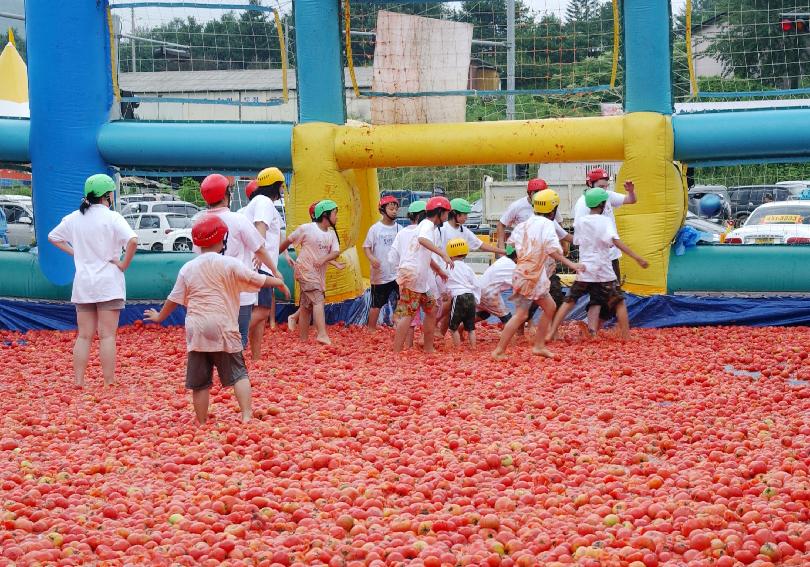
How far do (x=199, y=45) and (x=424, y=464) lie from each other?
8759 millimetres

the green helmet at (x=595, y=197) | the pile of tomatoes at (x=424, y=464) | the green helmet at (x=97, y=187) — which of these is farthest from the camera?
the green helmet at (x=595, y=197)

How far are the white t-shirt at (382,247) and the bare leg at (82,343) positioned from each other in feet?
13.0

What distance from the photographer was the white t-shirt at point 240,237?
8.54 metres

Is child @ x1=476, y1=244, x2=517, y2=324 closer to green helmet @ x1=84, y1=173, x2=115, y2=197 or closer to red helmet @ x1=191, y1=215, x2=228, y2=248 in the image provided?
green helmet @ x1=84, y1=173, x2=115, y2=197

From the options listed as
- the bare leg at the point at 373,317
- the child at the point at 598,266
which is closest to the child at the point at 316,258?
the bare leg at the point at 373,317

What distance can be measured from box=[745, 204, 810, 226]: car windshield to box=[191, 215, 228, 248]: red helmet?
12.7 m

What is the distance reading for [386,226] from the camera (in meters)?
12.2

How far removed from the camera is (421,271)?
1003cm

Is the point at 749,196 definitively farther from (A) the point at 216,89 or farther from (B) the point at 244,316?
(B) the point at 244,316

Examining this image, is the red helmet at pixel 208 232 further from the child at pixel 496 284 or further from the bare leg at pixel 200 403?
the child at pixel 496 284

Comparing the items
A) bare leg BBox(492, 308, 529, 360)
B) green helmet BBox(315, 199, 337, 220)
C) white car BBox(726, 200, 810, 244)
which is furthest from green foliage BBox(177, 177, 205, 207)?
bare leg BBox(492, 308, 529, 360)

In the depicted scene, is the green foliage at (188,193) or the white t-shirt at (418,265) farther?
the green foliage at (188,193)

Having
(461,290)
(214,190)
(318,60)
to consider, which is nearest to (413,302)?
(461,290)

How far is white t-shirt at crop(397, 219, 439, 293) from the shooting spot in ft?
32.9
